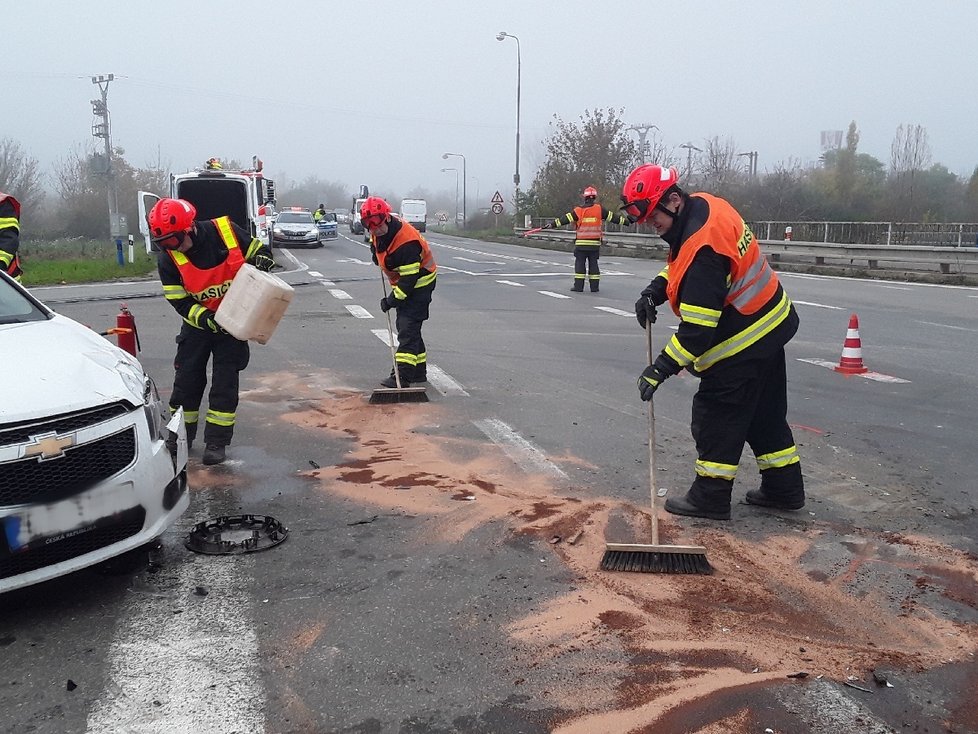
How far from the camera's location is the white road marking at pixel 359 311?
13.8m

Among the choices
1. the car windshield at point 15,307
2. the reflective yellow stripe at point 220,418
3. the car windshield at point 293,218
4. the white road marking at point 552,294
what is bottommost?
the reflective yellow stripe at point 220,418

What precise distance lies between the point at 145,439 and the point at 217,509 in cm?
122

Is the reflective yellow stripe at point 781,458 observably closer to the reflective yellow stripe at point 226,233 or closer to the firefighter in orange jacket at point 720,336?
the firefighter in orange jacket at point 720,336

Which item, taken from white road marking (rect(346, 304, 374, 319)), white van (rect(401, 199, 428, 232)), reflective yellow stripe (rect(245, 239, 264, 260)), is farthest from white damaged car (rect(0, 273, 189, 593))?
white van (rect(401, 199, 428, 232))

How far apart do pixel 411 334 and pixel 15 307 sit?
4.05 meters

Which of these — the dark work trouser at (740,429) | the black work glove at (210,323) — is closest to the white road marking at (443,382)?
the black work glove at (210,323)

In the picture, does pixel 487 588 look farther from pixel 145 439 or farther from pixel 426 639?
pixel 145 439

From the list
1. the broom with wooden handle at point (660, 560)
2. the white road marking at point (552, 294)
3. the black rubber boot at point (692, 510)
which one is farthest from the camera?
the white road marking at point (552, 294)

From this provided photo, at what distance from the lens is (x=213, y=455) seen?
5781mm

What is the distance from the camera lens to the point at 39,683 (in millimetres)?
3076

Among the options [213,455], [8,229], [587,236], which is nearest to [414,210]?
[587,236]

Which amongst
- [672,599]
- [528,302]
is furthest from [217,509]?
[528,302]

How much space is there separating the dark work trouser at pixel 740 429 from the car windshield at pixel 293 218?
33516 millimetres

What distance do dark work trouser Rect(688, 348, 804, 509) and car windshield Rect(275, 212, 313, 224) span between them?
110ft
